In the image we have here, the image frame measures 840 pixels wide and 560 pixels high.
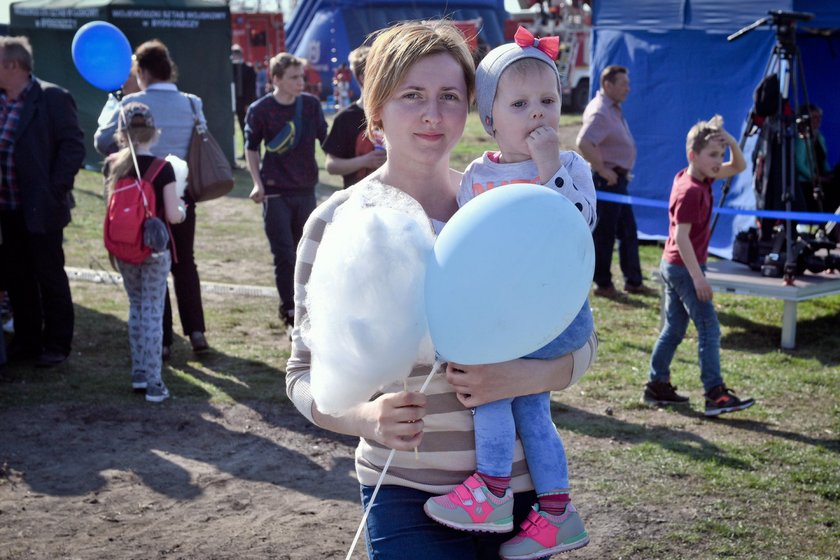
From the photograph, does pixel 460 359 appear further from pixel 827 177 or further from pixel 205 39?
pixel 205 39

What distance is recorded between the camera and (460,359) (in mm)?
2020

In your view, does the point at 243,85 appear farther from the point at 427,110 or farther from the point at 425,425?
the point at 425,425

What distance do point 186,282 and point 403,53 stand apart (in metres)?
5.23

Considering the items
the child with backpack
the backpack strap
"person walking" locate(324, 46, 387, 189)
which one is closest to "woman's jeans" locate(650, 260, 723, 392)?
"person walking" locate(324, 46, 387, 189)

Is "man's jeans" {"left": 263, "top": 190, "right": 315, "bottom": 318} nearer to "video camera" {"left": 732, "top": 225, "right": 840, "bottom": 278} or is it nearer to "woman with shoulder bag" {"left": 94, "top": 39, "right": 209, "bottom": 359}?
"woman with shoulder bag" {"left": 94, "top": 39, "right": 209, "bottom": 359}

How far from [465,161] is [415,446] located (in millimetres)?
15825

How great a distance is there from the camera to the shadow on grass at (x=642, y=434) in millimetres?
5422

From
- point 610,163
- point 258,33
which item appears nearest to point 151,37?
point 610,163

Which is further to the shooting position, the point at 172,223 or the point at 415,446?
the point at 172,223

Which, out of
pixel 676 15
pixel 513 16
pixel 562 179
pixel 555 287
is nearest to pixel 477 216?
pixel 555 287

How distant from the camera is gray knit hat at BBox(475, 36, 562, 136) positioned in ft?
7.64

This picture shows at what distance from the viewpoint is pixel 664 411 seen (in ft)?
20.2

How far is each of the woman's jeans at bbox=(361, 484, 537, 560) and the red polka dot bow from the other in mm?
1080

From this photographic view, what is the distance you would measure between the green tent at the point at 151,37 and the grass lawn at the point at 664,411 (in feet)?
22.2
